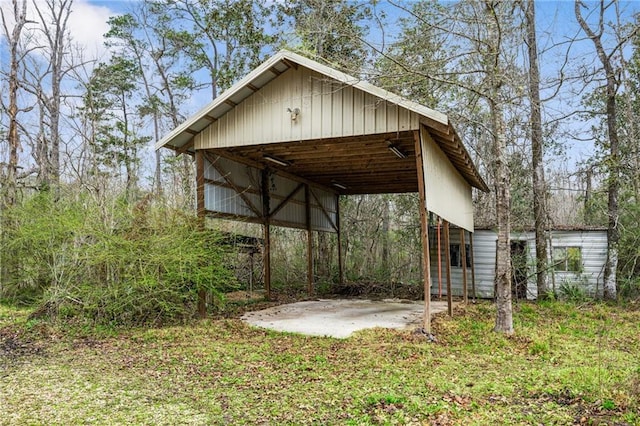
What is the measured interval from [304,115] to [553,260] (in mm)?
8655

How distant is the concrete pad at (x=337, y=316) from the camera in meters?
7.80

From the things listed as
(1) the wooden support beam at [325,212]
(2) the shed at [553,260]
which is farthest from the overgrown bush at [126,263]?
(2) the shed at [553,260]

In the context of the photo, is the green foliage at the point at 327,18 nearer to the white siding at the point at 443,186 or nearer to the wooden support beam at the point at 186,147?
the white siding at the point at 443,186

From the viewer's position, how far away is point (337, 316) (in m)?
9.20

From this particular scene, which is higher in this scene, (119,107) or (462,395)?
(119,107)

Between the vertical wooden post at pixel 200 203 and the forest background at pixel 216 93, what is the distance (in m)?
0.24

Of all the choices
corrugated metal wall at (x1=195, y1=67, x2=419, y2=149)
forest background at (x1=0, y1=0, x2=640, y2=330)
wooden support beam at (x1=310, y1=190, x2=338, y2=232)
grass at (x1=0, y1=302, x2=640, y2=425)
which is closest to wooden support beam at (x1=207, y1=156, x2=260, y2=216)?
corrugated metal wall at (x1=195, y1=67, x2=419, y2=149)

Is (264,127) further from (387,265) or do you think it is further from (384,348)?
(387,265)

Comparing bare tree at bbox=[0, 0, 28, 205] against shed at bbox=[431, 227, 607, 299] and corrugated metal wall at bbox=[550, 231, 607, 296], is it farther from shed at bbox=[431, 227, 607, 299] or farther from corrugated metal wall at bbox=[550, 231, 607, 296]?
corrugated metal wall at bbox=[550, 231, 607, 296]

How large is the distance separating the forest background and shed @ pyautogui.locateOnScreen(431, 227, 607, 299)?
1.74ft

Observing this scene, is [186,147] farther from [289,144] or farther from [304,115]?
[304,115]

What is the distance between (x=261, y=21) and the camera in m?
16.0

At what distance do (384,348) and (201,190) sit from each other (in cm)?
464

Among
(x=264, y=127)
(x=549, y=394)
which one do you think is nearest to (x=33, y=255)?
(x=264, y=127)
